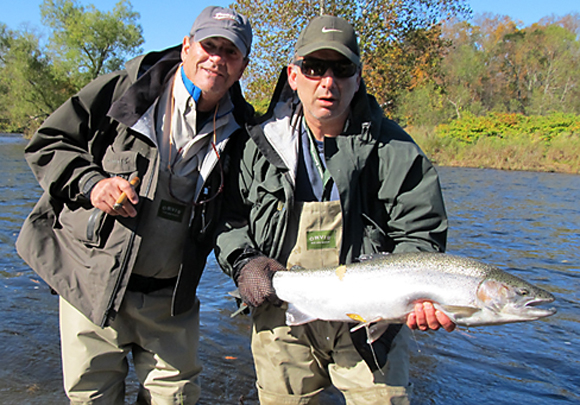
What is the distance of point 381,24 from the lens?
19.0m

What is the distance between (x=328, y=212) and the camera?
2.67 m

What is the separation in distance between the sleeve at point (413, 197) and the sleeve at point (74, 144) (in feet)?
5.36

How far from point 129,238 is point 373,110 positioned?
160cm

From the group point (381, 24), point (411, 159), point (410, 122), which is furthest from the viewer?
point (410, 122)

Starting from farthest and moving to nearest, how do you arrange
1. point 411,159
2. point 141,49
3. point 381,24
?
point 141,49, point 381,24, point 411,159

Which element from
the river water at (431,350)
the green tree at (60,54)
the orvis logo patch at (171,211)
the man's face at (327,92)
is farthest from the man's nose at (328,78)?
the green tree at (60,54)

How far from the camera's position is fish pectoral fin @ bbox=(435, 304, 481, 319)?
2367mm

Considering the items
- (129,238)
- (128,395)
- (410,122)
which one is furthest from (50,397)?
(410,122)

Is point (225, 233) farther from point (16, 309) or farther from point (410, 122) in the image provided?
point (410, 122)

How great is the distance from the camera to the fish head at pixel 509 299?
2346mm

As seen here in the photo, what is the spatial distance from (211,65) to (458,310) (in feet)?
6.34

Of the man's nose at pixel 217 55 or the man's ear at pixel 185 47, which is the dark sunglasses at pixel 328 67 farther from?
the man's ear at pixel 185 47

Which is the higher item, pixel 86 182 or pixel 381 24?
pixel 381 24

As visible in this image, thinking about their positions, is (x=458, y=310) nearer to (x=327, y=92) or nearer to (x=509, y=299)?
(x=509, y=299)
